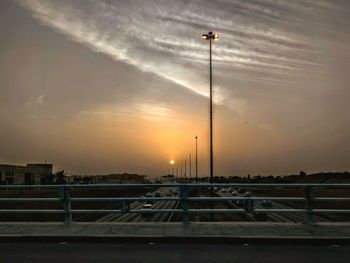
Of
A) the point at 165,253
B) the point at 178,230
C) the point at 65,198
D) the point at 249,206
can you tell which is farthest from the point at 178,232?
the point at 65,198

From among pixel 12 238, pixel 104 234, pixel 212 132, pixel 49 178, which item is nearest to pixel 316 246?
pixel 104 234

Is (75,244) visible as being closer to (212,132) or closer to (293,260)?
(293,260)

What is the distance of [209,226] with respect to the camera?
510 inches

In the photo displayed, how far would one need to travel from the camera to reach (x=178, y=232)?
11.8 metres

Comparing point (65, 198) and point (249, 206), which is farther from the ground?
point (65, 198)

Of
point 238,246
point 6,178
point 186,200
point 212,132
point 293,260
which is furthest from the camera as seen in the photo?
point 6,178

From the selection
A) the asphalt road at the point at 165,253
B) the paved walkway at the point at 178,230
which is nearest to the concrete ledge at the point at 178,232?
the paved walkway at the point at 178,230

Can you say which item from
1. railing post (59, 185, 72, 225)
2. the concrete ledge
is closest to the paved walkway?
the concrete ledge

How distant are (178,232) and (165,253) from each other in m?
2.10

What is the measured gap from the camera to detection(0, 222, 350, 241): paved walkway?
1130cm

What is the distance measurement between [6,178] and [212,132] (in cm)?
12814

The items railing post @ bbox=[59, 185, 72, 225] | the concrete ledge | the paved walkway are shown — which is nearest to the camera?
the concrete ledge

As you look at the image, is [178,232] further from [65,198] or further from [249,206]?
[65,198]

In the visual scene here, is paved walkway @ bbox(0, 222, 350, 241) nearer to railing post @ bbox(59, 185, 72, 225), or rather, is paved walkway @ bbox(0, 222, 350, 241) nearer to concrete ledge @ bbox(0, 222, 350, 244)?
concrete ledge @ bbox(0, 222, 350, 244)
